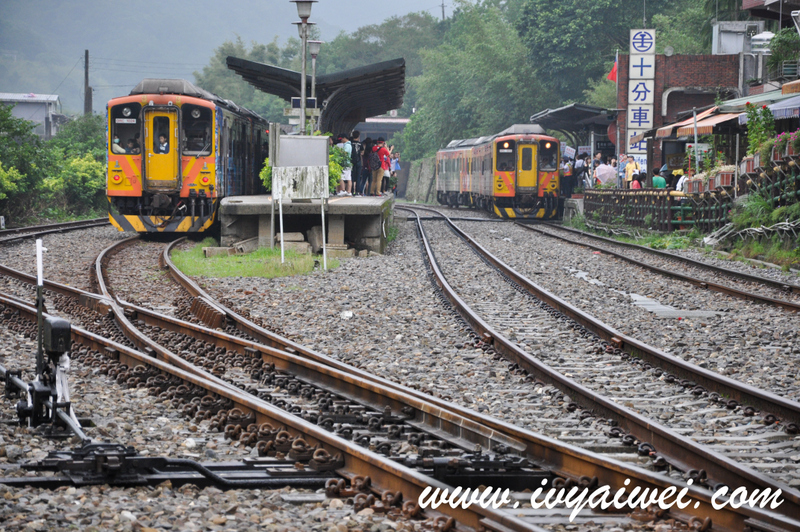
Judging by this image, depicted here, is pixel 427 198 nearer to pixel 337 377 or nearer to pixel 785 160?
pixel 785 160

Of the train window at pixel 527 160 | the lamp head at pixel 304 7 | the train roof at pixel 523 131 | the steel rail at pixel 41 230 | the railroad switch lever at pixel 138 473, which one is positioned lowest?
the railroad switch lever at pixel 138 473

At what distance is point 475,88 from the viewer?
6019 centimetres

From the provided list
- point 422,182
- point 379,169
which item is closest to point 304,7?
point 379,169

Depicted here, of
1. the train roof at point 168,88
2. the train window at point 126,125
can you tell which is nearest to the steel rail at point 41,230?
the train window at point 126,125

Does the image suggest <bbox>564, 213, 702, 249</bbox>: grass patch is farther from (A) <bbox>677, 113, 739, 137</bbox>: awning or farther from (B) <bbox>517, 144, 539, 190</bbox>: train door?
(B) <bbox>517, 144, 539, 190</bbox>: train door

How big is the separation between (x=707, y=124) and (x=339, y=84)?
873 centimetres

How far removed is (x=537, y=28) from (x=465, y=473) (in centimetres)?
5125

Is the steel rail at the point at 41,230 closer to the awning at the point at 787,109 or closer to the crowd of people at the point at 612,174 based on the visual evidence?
the crowd of people at the point at 612,174

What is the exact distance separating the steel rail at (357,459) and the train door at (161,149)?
12.6m

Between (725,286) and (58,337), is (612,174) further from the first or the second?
(58,337)

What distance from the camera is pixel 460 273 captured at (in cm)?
1439

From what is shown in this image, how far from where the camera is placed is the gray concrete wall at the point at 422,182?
57.8 meters

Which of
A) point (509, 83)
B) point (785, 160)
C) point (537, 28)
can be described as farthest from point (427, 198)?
point (785, 160)

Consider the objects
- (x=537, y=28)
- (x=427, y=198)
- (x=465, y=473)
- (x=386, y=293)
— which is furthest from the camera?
(x=427, y=198)
